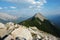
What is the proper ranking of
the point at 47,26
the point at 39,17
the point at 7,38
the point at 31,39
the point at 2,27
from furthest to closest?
the point at 47,26, the point at 39,17, the point at 2,27, the point at 31,39, the point at 7,38

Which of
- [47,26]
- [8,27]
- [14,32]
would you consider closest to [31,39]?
[14,32]

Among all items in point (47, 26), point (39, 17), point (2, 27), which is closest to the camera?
point (2, 27)

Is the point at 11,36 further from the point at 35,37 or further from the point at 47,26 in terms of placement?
the point at 47,26

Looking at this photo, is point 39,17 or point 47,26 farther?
point 47,26

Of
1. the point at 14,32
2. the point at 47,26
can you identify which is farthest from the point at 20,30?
the point at 47,26

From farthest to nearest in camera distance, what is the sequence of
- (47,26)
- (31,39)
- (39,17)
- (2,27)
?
(47,26)
(39,17)
(2,27)
(31,39)

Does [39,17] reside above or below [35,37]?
below

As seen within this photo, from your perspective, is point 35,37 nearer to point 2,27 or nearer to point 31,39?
point 31,39

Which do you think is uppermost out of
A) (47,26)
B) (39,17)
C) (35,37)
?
(35,37)

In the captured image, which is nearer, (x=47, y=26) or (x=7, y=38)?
(x=7, y=38)
